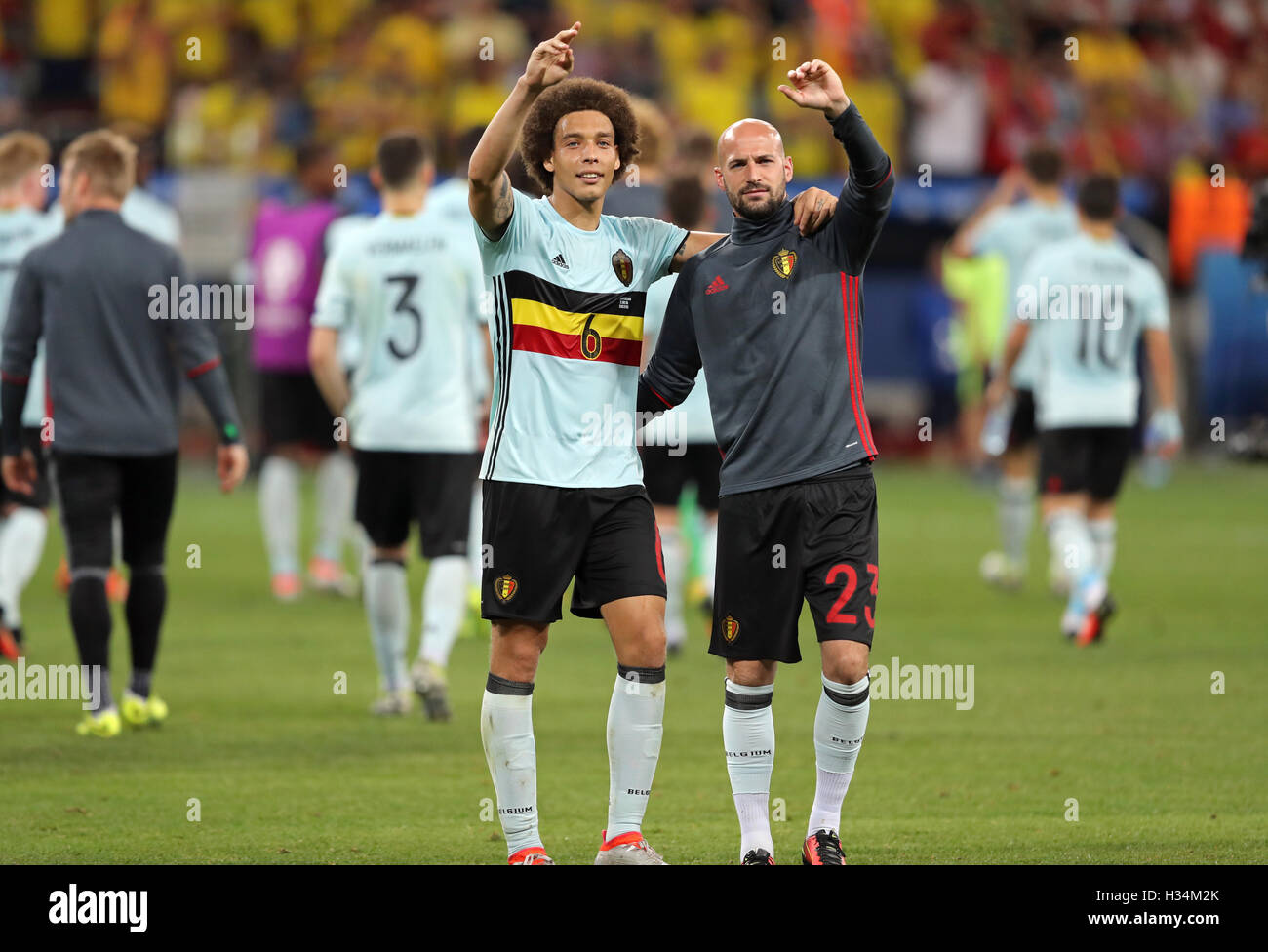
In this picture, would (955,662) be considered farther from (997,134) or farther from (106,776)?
(997,134)

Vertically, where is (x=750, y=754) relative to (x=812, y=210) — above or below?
below

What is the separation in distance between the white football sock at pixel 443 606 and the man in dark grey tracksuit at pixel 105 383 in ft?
Answer: 3.52

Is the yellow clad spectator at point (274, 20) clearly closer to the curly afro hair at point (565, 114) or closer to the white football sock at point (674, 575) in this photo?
the white football sock at point (674, 575)

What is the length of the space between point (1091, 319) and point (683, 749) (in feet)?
14.9

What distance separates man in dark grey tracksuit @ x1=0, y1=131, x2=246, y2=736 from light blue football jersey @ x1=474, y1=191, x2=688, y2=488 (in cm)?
300

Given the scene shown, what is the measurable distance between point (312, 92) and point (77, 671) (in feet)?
44.9

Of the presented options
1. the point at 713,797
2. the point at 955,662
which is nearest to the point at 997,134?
the point at 955,662

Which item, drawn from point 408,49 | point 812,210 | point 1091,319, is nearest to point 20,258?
point 1091,319

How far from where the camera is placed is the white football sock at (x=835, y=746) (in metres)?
6.29

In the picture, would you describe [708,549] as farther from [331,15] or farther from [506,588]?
[331,15]

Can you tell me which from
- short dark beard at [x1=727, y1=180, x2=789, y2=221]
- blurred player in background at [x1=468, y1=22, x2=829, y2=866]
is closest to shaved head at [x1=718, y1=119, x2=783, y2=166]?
short dark beard at [x1=727, y1=180, x2=789, y2=221]

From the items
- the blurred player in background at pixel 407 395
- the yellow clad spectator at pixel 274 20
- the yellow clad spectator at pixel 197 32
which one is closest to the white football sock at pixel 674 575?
the blurred player in background at pixel 407 395

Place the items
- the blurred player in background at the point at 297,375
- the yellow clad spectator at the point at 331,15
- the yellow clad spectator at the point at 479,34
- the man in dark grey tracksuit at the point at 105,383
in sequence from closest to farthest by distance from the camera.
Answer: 1. the man in dark grey tracksuit at the point at 105,383
2. the blurred player in background at the point at 297,375
3. the yellow clad spectator at the point at 479,34
4. the yellow clad spectator at the point at 331,15

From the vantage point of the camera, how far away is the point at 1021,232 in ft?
50.1
